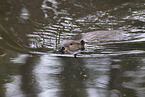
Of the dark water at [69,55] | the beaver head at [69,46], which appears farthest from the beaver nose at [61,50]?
the dark water at [69,55]

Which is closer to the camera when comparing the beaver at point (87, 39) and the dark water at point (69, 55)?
→ the dark water at point (69, 55)

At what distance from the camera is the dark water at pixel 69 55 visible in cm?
585

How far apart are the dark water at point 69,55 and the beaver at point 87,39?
11.7 inches

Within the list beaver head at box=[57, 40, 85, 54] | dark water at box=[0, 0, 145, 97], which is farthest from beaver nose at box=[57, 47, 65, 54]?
dark water at box=[0, 0, 145, 97]

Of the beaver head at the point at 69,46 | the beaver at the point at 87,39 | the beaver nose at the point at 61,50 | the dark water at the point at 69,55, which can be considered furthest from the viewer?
the beaver at the point at 87,39

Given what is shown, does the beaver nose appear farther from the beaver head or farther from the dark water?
the dark water

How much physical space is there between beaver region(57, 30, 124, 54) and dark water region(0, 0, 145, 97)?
30cm

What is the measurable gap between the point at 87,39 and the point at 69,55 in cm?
276

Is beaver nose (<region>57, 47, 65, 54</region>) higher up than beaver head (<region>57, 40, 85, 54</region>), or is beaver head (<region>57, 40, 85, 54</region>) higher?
beaver head (<region>57, 40, 85, 54</region>)

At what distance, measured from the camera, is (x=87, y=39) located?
11688 mm

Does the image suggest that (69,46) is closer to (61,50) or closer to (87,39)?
(61,50)

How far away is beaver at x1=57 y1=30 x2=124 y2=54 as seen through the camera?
9961 mm

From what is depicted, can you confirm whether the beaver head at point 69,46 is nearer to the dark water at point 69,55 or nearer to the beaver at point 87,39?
the beaver at point 87,39

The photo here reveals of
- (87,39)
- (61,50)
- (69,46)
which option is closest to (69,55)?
(61,50)
